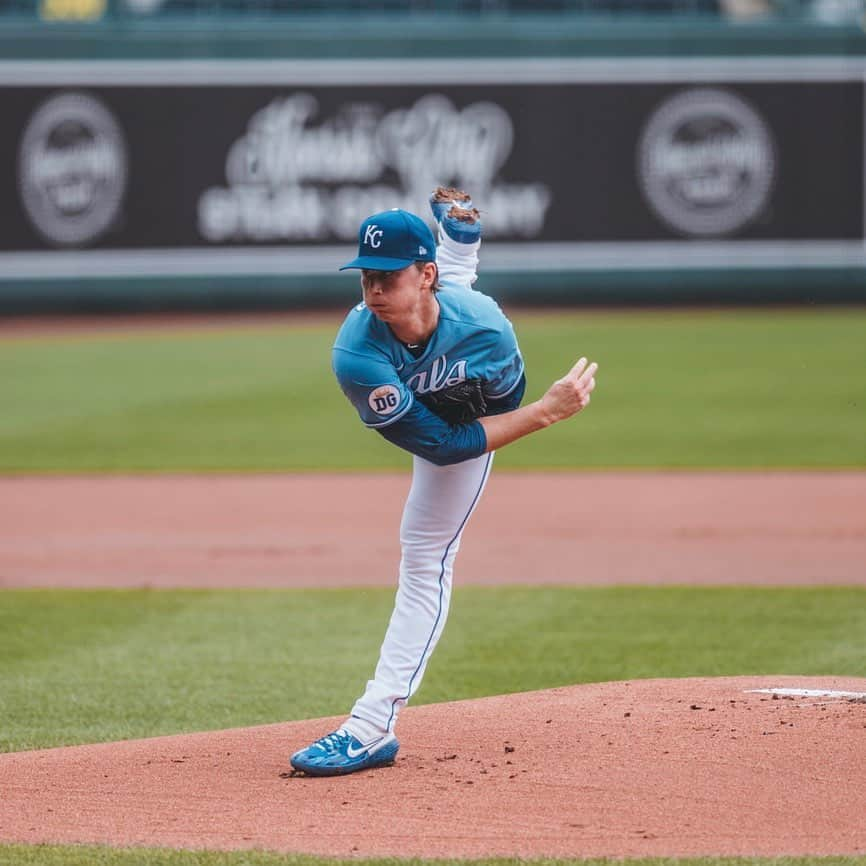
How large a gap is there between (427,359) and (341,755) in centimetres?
121

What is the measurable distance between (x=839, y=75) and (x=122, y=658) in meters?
18.6

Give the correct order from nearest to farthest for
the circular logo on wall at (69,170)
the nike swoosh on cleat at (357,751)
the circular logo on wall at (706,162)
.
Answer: the nike swoosh on cleat at (357,751), the circular logo on wall at (69,170), the circular logo on wall at (706,162)

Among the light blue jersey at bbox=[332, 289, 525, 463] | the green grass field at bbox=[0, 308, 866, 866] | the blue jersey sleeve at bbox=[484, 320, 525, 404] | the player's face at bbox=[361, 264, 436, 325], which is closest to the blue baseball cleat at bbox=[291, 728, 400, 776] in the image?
the green grass field at bbox=[0, 308, 866, 866]

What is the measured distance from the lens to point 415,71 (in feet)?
72.6

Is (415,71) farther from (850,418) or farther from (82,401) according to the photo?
(850,418)

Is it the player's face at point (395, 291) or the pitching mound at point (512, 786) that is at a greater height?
the player's face at point (395, 291)

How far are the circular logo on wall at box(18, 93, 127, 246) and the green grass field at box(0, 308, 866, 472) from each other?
6.36ft

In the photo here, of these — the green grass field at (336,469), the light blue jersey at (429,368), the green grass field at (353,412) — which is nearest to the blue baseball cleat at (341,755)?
the green grass field at (336,469)

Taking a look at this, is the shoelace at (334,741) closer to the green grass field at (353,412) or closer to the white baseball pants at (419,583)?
the white baseball pants at (419,583)

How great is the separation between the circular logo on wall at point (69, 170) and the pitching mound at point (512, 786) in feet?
58.2

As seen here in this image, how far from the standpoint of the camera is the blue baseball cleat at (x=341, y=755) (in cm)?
447

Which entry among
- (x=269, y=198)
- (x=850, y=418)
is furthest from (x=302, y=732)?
(x=269, y=198)

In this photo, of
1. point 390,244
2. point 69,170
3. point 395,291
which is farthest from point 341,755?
point 69,170

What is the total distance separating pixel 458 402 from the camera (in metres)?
4.41
